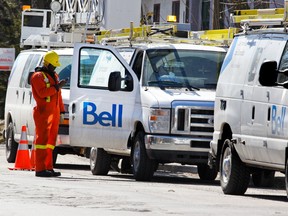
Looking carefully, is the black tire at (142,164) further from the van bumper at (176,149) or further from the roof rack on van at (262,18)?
the roof rack on van at (262,18)

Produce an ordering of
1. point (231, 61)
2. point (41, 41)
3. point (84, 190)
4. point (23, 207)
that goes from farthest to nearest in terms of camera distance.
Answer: point (41, 41)
point (231, 61)
point (84, 190)
point (23, 207)

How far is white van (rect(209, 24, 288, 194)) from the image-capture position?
A: 1359 cm

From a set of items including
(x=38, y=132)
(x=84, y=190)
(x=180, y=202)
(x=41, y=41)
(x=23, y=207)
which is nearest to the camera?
(x=23, y=207)

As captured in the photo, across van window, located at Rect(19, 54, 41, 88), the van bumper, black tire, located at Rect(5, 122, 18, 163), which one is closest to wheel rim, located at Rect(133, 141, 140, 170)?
the van bumper

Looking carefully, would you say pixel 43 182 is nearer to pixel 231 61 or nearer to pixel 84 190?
pixel 84 190

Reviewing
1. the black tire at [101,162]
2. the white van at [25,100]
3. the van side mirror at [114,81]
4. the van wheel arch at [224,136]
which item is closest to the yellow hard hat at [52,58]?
the van side mirror at [114,81]

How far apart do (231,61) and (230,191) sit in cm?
171

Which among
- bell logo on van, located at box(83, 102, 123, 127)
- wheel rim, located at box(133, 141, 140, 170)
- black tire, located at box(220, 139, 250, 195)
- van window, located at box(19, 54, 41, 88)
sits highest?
van window, located at box(19, 54, 41, 88)

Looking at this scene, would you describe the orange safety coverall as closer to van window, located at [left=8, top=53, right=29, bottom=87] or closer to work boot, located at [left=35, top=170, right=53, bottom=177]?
work boot, located at [left=35, top=170, right=53, bottom=177]

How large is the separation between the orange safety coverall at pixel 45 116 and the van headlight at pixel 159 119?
1.41 m

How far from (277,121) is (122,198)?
1970mm

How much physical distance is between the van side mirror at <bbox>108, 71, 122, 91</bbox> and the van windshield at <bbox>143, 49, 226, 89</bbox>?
1.56ft

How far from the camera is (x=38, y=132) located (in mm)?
18047

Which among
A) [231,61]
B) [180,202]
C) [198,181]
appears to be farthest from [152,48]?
[180,202]
